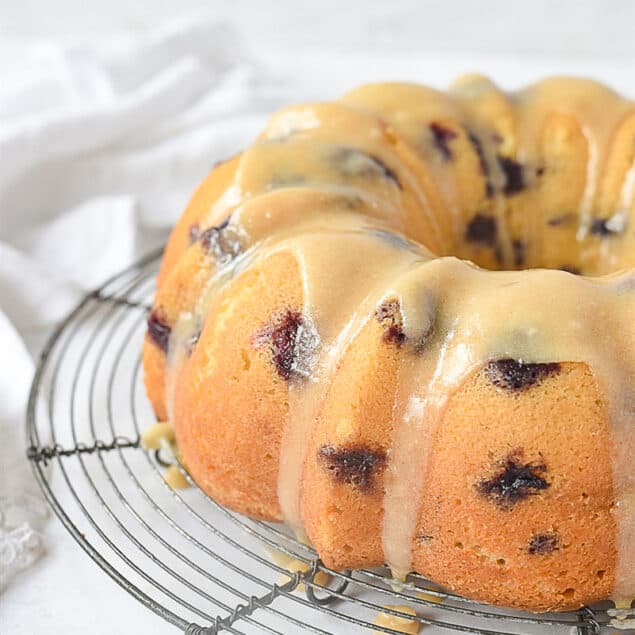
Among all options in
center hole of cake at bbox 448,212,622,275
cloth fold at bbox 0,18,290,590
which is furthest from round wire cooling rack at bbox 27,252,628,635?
center hole of cake at bbox 448,212,622,275

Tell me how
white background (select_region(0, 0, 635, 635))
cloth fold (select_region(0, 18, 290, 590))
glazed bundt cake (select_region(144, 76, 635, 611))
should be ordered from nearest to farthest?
glazed bundt cake (select_region(144, 76, 635, 611)) < cloth fold (select_region(0, 18, 290, 590)) < white background (select_region(0, 0, 635, 635))

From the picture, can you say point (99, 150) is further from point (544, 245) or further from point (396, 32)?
point (396, 32)

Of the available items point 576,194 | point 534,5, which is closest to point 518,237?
point 576,194

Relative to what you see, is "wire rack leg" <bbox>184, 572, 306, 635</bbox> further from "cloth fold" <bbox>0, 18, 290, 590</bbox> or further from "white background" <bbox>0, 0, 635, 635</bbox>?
"white background" <bbox>0, 0, 635, 635</bbox>

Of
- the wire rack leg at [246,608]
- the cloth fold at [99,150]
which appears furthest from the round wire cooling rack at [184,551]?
the cloth fold at [99,150]

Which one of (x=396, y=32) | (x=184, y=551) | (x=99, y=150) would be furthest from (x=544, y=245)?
(x=396, y=32)

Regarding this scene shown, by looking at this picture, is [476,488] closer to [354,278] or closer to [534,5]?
[354,278]

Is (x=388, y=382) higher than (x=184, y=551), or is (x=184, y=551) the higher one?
(x=388, y=382)
